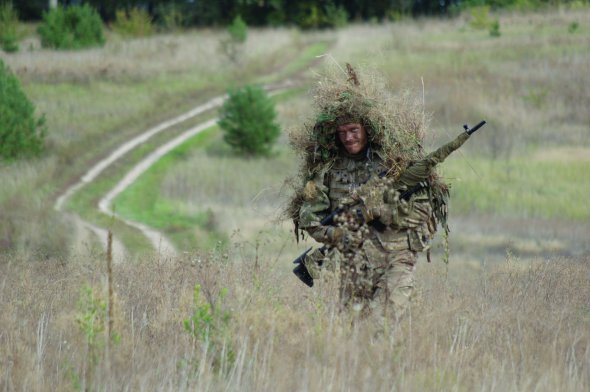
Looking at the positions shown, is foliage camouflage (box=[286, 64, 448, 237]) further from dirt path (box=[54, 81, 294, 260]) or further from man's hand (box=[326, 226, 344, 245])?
dirt path (box=[54, 81, 294, 260])

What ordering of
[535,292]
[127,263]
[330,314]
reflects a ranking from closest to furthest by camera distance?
1. [330,314]
2. [535,292]
3. [127,263]

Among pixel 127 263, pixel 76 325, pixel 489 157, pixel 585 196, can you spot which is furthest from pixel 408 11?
pixel 76 325

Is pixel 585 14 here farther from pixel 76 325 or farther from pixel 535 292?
pixel 76 325

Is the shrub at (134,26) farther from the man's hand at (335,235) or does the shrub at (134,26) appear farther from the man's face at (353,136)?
the man's hand at (335,235)

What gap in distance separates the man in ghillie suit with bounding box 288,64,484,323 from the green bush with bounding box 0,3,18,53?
37723 millimetres

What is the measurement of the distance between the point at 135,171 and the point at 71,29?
2194cm

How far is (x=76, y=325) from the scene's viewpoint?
6.74 m

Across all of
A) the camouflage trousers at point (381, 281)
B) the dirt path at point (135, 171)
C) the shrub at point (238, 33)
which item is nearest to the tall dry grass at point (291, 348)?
the camouflage trousers at point (381, 281)

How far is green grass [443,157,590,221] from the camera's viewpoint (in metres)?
24.0

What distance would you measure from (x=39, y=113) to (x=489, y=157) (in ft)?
40.7

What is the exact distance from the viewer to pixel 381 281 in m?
7.73

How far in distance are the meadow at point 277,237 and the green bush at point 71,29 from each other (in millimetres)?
1546

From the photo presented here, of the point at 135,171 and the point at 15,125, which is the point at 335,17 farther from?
the point at 135,171

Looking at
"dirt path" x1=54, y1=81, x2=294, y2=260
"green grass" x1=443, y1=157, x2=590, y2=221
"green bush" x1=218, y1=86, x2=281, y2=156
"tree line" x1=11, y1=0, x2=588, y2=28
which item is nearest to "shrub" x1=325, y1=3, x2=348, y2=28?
"tree line" x1=11, y1=0, x2=588, y2=28
